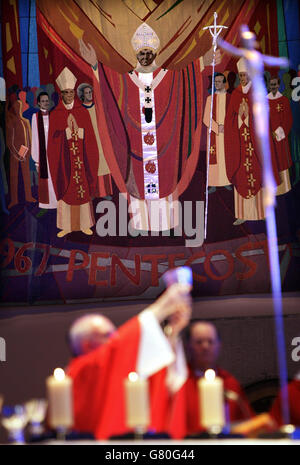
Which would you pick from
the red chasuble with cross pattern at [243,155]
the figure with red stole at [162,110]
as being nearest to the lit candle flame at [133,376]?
the figure with red stole at [162,110]

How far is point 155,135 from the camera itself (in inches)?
383

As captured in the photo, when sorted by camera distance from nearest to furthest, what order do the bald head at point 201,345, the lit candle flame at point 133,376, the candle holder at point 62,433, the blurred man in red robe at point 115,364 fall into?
the candle holder at point 62,433
the lit candle flame at point 133,376
the blurred man in red robe at point 115,364
the bald head at point 201,345

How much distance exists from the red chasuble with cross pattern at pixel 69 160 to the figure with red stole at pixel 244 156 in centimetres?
148

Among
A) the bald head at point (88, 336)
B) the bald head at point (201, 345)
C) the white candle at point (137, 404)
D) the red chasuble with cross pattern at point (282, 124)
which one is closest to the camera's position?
the white candle at point (137, 404)

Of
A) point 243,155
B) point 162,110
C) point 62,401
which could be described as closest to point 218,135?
point 243,155

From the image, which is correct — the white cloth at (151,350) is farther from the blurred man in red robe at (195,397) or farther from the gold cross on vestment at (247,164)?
the gold cross on vestment at (247,164)

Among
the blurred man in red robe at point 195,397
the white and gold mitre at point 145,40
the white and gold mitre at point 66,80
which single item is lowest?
the blurred man in red robe at point 195,397

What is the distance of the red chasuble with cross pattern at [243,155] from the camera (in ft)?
31.8

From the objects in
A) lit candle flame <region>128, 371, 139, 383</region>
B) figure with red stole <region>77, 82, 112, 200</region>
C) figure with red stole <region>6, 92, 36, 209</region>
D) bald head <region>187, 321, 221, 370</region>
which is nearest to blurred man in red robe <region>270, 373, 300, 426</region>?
bald head <region>187, 321, 221, 370</region>

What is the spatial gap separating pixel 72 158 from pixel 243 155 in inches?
72.5

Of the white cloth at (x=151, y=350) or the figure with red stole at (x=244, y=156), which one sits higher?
the figure with red stole at (x=244, y=156)

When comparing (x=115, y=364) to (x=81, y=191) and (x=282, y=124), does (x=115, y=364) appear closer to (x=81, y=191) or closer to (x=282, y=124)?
(x=81, y=191)
